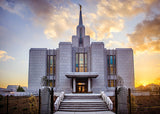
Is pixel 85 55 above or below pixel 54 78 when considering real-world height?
above

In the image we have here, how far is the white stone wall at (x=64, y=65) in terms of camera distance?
40250mm

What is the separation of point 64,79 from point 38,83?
23.4 ft

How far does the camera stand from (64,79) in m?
40.6

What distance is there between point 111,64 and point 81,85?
9.68 meters

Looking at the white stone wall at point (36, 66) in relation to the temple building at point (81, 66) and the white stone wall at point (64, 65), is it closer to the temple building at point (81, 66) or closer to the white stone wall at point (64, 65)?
the temple building at point (81, 66)

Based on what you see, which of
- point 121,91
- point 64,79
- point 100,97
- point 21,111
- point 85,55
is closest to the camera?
point 121,91

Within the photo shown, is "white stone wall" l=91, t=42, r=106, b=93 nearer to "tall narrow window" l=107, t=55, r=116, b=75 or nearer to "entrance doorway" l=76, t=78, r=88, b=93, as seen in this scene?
"entrance doorway" l=76, t=78, r=88, b=93

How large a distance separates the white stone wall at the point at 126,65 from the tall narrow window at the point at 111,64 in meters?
1.06

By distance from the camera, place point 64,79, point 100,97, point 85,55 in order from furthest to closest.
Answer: point 85,55
point 64,79
point 100,97

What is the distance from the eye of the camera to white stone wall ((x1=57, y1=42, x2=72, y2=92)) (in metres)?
40.2

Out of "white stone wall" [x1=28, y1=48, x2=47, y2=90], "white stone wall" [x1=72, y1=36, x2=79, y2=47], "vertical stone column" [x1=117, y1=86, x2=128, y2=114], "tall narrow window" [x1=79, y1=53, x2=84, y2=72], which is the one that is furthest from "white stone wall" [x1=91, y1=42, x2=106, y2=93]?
"vertical stone column" [x1=117, y1=86, x2=128, y2=114]

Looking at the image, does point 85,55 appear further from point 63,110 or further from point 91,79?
point 63,110

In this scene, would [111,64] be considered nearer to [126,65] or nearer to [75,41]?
[126,65]

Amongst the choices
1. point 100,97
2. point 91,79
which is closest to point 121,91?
point 100,97
